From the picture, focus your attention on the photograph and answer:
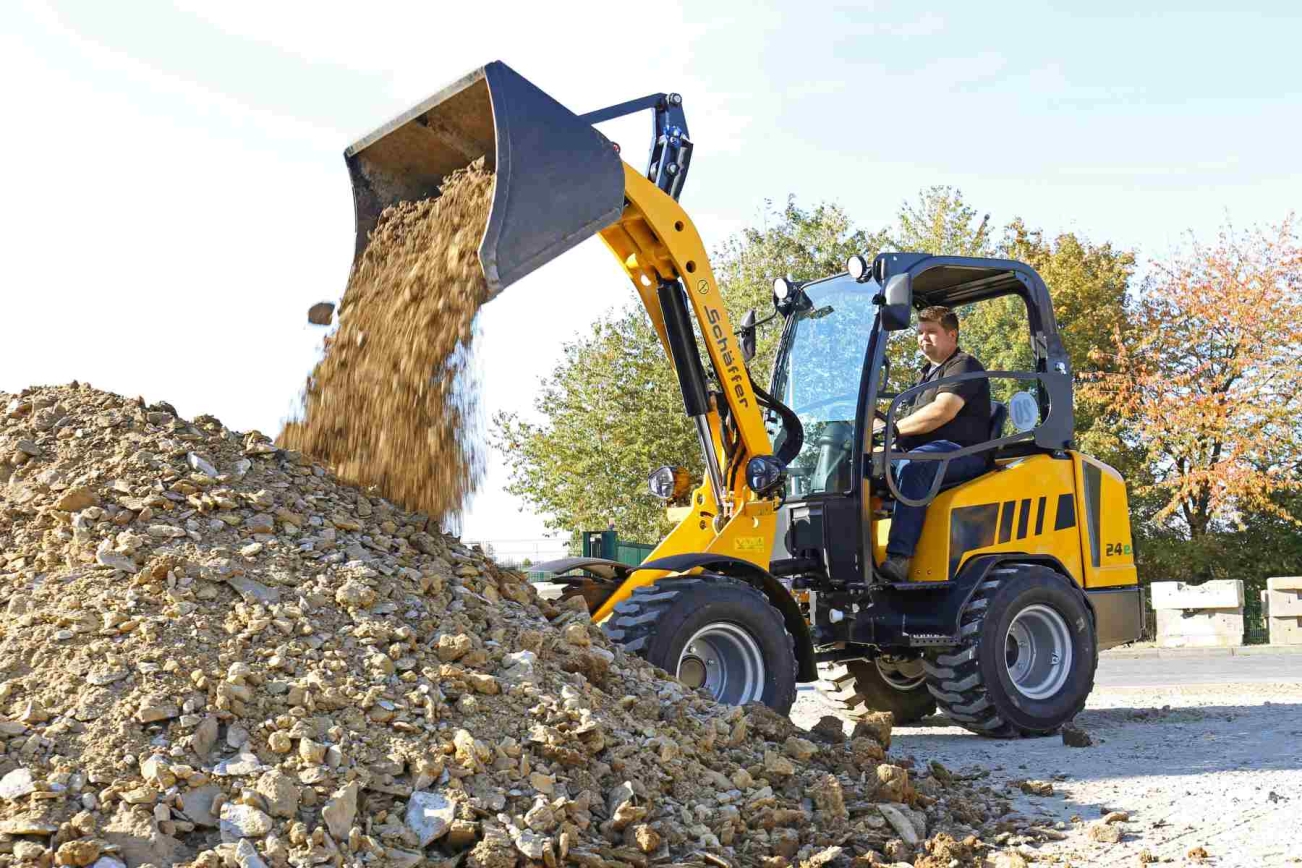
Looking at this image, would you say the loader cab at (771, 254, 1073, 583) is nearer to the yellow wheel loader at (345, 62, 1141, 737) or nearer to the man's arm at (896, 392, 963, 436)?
the yellow wheel loader at (345, 62, 1141, 737)

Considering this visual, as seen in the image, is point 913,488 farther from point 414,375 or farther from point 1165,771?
point 414,375

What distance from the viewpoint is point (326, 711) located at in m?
4.60

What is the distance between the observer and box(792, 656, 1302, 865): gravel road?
15.9 ft

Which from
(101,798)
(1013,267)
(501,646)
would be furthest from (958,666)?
(101,798)

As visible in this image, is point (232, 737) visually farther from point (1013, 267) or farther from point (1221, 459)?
point (1221, 459)

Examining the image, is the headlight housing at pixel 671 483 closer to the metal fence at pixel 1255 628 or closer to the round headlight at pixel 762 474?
the round headlight at pixel 762 474

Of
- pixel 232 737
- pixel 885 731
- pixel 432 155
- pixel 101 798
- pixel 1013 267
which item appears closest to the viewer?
pixel 101 798

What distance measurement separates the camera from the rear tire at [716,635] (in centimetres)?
619

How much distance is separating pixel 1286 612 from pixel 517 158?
16538 mm

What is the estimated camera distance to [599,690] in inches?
208

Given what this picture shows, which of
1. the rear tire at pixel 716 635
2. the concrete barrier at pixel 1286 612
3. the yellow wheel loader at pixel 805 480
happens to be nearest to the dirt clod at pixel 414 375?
the yellow wheel loader at pixel 805 480

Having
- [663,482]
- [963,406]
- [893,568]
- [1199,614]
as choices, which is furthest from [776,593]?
[1199,614]

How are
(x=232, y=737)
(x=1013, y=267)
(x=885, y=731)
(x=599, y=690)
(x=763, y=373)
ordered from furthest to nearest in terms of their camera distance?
(x=763, y=373) → (x=1013, y=267) → (x=885, y=731) → (x=599, y=690) → (x=232, y=737)

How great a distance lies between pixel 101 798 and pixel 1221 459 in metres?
24.7
